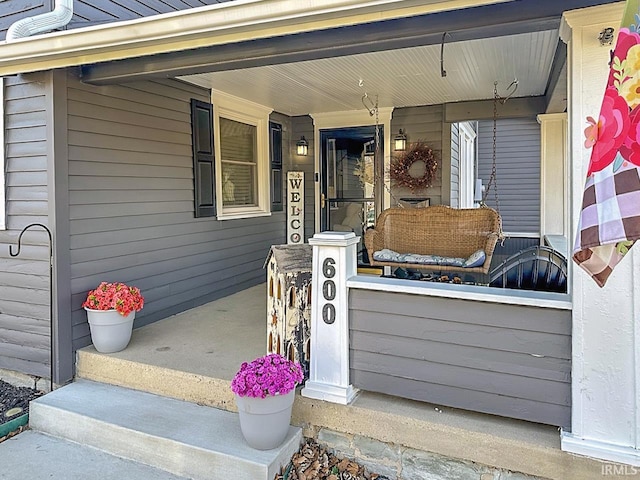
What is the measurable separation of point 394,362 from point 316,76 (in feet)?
9.25

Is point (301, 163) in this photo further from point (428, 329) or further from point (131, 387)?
point (428, 329)

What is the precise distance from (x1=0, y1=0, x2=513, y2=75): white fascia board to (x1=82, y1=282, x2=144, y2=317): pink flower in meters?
1.52

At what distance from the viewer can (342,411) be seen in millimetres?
2492

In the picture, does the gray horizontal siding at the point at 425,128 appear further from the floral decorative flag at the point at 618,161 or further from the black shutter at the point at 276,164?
the floral decorative flag at the point at 618,161

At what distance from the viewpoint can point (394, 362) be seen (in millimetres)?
2467

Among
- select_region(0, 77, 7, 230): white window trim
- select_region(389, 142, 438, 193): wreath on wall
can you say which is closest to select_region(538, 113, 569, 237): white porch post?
select_region(389, 142, 438, 193): wreath on wall

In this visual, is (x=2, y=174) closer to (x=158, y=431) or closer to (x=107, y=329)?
(x=107, y=329)

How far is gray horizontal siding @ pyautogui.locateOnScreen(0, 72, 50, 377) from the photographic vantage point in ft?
10.7

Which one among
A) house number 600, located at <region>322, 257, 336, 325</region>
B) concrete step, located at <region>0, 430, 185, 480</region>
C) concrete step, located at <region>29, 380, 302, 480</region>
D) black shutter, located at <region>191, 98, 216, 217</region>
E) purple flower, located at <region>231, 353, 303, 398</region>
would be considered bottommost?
concrete step, located at <region>0, 430, 185, 480</region>

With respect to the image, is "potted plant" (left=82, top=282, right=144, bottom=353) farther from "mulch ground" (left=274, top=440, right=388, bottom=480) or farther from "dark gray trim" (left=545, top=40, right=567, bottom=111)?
"dark gray trim" (left=545, top=40, right=567, bottom=111)

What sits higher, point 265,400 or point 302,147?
point 302,147

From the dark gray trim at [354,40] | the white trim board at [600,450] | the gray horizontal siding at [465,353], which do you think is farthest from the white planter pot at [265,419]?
the dark gray trim at [354,40]

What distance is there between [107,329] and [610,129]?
315 centimetres

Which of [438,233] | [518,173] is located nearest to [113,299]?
[438,233]
